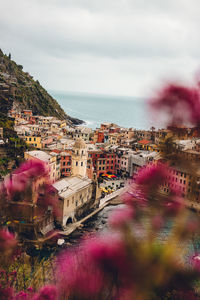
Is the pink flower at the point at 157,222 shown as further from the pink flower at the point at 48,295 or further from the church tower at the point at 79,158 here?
the church tower at the point at 79,158

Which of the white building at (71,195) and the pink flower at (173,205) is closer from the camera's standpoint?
the pink flower at (173,205)

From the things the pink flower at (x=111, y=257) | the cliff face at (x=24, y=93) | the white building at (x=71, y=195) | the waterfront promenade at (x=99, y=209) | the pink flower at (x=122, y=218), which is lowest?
the waterfront promenade at (x=99, y=209)

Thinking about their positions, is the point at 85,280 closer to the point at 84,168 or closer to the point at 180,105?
the point at 180,105

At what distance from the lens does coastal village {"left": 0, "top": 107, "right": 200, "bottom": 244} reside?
2045 mm

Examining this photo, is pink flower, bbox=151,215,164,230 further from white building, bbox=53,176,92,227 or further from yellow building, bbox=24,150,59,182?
yellow building, bbox=24,150,59,182

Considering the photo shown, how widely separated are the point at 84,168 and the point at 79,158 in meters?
1.18

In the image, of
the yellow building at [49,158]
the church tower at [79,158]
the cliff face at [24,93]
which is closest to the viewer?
the church tower at [79,158]

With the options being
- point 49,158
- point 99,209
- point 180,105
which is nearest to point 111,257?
point 180,105

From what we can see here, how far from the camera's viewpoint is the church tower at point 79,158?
833 inches

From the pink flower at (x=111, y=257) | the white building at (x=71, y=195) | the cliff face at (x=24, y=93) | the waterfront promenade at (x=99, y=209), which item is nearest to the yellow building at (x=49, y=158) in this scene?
the white building at (x=71, y=195)

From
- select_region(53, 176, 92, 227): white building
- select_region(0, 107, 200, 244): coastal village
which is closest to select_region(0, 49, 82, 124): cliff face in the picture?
select_region(0, 107, 200, 244): coastal village

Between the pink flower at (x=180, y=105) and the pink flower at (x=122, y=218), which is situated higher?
the pink flower at (x=180, y=105)

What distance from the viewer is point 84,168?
72.4ft

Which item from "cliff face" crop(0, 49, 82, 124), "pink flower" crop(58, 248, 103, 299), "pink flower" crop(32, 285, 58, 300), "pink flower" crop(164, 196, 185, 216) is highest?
"cliff face" crop(0, 49, 82, 124)
